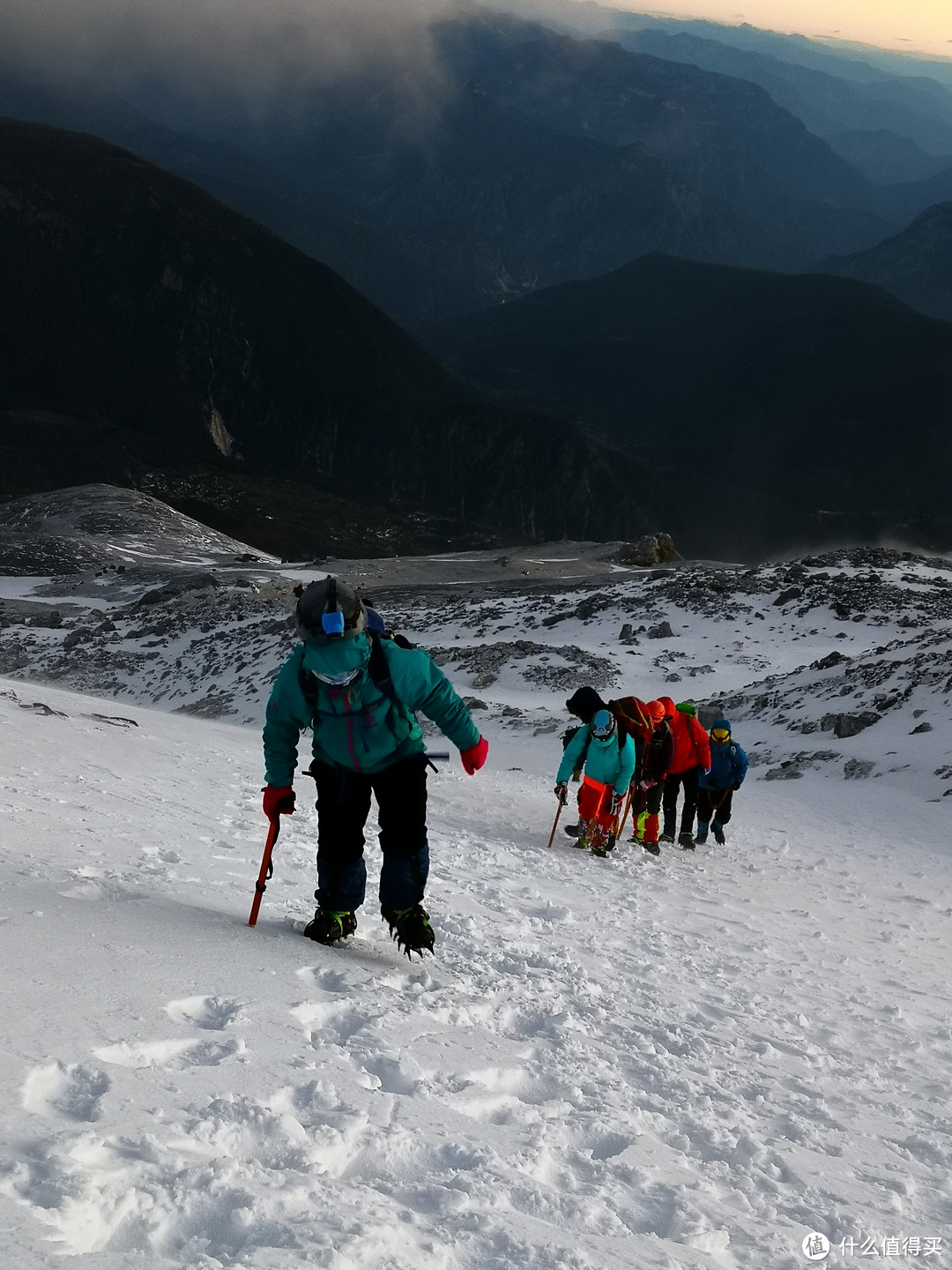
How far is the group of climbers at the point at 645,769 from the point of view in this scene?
9.82 metres

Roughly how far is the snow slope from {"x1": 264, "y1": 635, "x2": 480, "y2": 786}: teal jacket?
850mm

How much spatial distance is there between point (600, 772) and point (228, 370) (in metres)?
164

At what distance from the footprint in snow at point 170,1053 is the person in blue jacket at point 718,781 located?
833 cm

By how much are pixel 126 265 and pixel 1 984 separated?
178715mm

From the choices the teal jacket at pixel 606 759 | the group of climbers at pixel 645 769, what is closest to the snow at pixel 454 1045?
the group of climbers at pixel 645 769

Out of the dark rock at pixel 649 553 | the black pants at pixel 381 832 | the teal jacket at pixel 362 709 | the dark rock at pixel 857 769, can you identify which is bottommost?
the dark rock at pixel 857 769

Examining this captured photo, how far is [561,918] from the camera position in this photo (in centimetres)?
696

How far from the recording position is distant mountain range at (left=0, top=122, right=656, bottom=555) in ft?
480

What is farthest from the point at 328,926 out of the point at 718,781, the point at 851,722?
the point at 851,722

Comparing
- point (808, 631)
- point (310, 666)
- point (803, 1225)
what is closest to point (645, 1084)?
point (803, 1225)

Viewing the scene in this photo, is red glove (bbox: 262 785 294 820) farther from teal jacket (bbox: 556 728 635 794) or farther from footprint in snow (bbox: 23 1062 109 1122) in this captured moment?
teal jacket (bbox: 556 728 635 794)

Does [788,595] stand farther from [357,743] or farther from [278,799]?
[357,743]

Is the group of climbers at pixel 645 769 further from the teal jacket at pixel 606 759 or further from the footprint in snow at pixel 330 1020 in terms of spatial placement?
the footprint in snow at pixel 330 1020

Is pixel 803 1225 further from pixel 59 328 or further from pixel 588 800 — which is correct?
pixel 59 328
